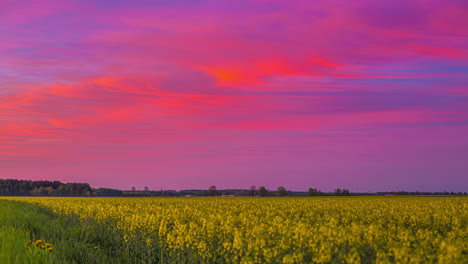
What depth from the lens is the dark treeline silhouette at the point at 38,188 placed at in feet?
516

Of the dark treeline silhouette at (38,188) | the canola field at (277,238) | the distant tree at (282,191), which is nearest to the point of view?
the canola field at (277,238)

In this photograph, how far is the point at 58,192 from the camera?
15412 cm

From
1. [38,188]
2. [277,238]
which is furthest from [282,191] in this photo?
[277,238]

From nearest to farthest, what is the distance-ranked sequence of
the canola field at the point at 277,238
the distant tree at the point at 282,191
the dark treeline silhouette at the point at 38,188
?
the canola field at the point at 277,238
the distant tree at the point at 282,191
the dark treeline silhouette at the point at 38,188

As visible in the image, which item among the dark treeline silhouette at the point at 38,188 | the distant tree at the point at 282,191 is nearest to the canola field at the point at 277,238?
the distant tree at the point at 282,191

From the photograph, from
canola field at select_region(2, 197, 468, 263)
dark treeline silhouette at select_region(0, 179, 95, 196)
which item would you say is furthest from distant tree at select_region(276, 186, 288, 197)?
canola field at select_region(2, 197, 468, 263)

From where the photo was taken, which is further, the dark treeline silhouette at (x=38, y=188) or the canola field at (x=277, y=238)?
the dark treeline silhouette at (x=38, y=188)

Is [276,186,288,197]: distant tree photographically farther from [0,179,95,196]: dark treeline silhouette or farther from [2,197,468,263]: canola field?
[2,197,468,263]: canola field

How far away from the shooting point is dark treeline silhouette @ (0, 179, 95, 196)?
157 meters

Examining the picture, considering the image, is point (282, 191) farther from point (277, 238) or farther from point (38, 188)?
point (277, 238)

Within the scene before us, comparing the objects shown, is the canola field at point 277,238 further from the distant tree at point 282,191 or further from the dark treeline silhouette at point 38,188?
the dark treeline silhouette at point 38,188

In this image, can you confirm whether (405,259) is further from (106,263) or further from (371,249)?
(106,263)

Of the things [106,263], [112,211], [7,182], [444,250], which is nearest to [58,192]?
[7,182]

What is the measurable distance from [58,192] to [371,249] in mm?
158243
